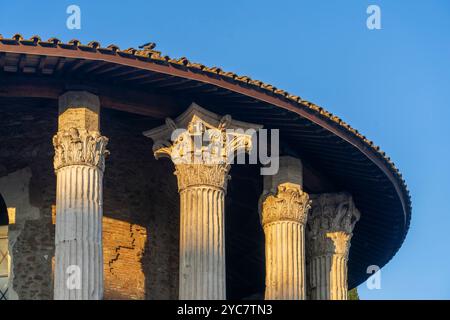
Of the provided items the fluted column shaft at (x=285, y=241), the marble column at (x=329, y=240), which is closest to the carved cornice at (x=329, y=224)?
the marble column at (x=329, y=240)

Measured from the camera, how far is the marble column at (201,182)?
25.4 metres

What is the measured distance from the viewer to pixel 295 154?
92.3 ft

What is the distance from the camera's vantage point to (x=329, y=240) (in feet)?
96.4

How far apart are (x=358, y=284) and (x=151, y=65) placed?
1077cm

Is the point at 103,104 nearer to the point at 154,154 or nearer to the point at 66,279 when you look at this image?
the point at 154,154

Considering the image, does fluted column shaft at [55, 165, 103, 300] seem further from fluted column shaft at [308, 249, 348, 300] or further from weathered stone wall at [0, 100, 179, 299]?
fluted column shaft at [308, 249, 348, 300]

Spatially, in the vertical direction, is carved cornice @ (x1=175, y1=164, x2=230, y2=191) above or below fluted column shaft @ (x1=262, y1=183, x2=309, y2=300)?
above

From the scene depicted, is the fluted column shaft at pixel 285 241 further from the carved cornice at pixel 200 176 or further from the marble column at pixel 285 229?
the carved cornice at pixel 200 176

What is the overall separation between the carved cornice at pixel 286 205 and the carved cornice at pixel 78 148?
3.73 m

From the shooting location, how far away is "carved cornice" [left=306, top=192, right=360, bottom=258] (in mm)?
29438

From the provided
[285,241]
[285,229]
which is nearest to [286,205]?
[285,229]

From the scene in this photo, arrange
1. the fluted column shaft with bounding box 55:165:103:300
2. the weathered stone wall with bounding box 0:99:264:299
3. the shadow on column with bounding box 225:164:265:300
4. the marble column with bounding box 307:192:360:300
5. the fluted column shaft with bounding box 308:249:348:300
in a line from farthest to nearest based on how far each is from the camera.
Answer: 1. the shadow on column with bounding box 225:164:265:300
2. the marble column with bounding box 307:192:360:300
3. the fluted column shaft with bounding box 308:249:348:300
4. the weathered stone wall with bounding box 0:99:264:299
5. the fluted column shaft with bounding box 55:165:103:300

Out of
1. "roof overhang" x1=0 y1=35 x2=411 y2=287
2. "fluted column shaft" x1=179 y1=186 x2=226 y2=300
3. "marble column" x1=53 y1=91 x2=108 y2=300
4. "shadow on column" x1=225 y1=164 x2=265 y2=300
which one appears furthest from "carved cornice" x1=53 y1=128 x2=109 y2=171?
"shadow on column" x1=225 y1=164 x2=265 y2=300
